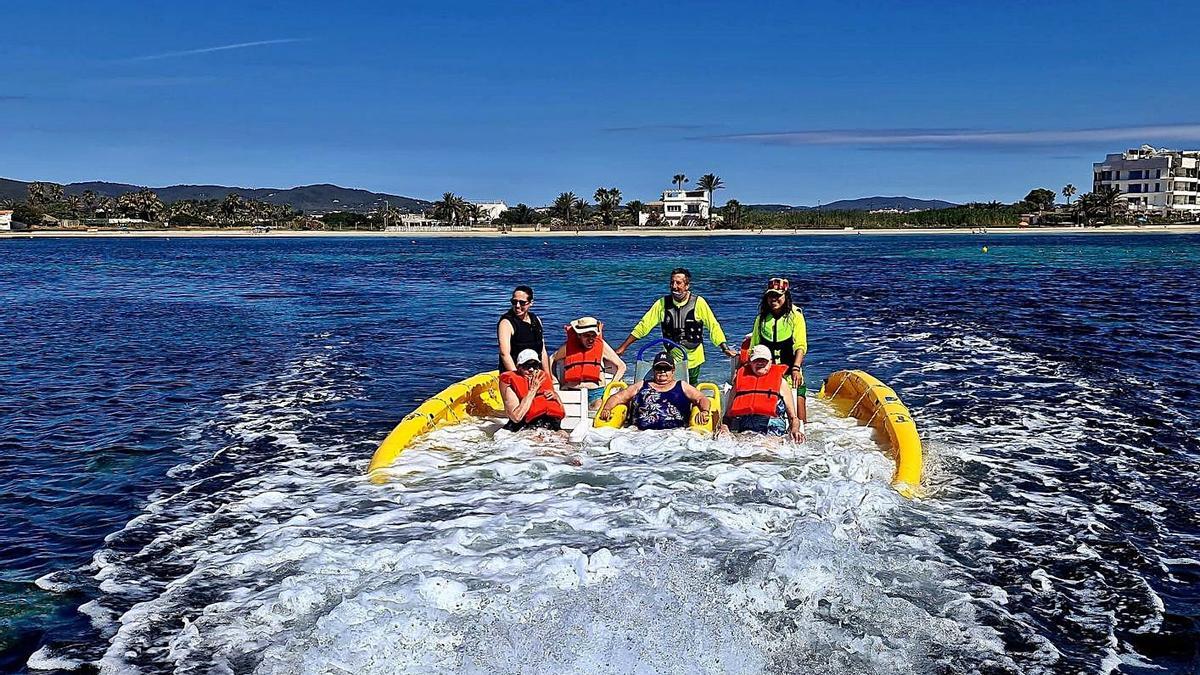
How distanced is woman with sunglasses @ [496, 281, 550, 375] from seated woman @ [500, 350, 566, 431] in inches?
16.5

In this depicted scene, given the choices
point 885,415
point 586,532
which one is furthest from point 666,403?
point 586,532

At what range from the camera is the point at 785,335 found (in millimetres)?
10602

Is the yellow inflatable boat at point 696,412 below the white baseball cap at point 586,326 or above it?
below

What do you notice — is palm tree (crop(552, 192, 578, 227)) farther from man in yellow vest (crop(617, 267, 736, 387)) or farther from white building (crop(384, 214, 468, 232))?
man in yellow vest (crop(617, 267, 736, 387))

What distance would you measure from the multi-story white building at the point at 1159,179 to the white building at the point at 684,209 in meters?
66.7

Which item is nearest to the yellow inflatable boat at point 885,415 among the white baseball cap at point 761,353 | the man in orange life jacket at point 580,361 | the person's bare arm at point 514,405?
the white baseball cap at point 761,353

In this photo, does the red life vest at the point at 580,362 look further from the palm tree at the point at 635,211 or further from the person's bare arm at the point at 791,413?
the palm tree at the point at 635,211

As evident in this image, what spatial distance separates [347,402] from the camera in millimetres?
13445

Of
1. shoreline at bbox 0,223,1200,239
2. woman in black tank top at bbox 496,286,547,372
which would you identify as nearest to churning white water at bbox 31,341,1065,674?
woman in black tank top at bbox 496,286,547,372

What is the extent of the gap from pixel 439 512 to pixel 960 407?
26.1 feet

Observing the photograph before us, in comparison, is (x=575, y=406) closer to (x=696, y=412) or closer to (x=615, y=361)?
(x=696, y=412)

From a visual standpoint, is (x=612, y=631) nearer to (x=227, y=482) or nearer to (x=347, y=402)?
(x=227, y=482)

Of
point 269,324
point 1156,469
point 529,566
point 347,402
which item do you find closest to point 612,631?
point 529,566

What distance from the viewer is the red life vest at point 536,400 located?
994cm
